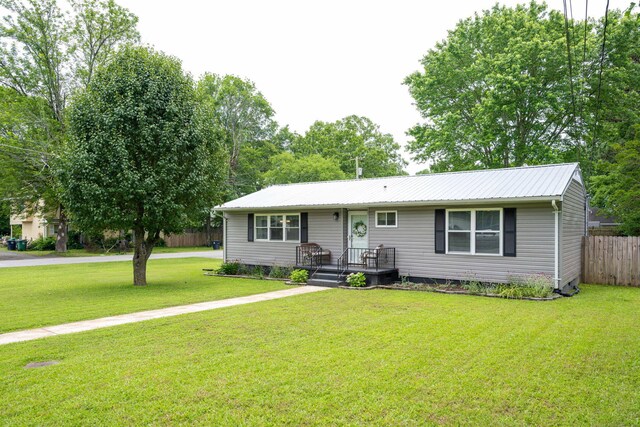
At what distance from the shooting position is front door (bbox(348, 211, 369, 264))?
14.6 meters

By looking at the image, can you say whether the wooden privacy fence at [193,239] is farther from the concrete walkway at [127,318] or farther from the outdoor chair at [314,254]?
the concrete walkway at [127,318]

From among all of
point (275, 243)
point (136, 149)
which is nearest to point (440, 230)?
point (275, 243)

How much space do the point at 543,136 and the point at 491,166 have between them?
303 centimetres

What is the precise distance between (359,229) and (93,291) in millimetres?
8235

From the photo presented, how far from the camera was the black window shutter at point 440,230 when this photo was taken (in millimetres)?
12898

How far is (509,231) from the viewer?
11.9 meters

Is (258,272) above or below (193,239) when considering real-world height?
below

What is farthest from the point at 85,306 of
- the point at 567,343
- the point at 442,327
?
the point at 567,343

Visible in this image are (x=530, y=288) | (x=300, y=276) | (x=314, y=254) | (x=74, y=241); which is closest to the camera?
(x=530, y=288)

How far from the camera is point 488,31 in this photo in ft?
80.7

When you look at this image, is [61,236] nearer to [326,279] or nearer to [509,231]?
[326,279]

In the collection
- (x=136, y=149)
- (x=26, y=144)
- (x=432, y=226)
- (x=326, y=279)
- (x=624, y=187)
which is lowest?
(x=326, y=279)

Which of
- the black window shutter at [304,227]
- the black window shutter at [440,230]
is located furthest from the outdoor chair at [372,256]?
the black window shutter at [304,227]

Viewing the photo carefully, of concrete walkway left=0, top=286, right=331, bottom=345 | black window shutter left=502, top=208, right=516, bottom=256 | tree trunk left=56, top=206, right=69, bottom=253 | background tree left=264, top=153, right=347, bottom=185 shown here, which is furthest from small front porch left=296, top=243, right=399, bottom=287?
tree trunk left=56, top=206, right=69, bottom=253
